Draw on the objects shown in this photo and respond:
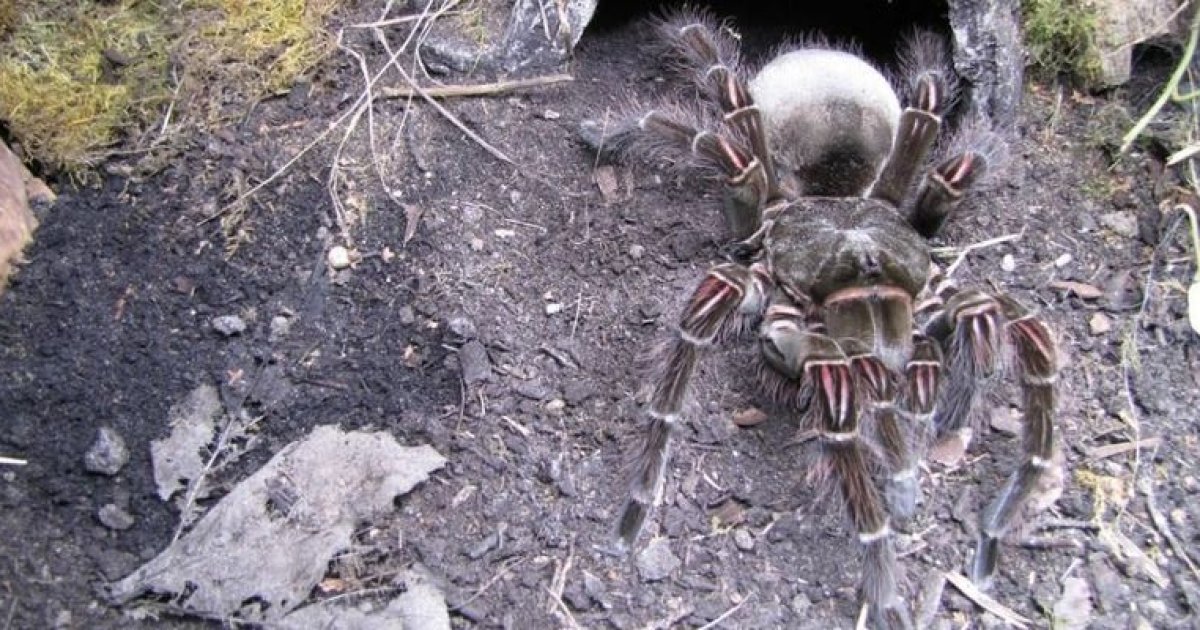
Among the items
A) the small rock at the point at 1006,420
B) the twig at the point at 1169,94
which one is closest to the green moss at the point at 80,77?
the small rock at the point at 1006,420

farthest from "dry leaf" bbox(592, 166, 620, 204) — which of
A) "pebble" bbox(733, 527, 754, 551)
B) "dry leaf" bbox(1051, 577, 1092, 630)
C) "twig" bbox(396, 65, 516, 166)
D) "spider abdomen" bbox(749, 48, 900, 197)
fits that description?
"dry leaf" bbox(1051, 577, 1092, 630)

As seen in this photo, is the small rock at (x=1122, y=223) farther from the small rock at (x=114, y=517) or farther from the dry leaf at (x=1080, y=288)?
the small rock at (x=114, y=517)

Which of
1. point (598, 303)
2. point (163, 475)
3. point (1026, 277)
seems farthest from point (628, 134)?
point (163, 475)

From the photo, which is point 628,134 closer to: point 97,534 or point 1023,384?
point 1023,384

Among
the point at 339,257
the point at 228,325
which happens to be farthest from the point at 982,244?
the point at 228,325

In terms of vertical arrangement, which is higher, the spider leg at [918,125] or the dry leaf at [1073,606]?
the spider leg at [918,125]
